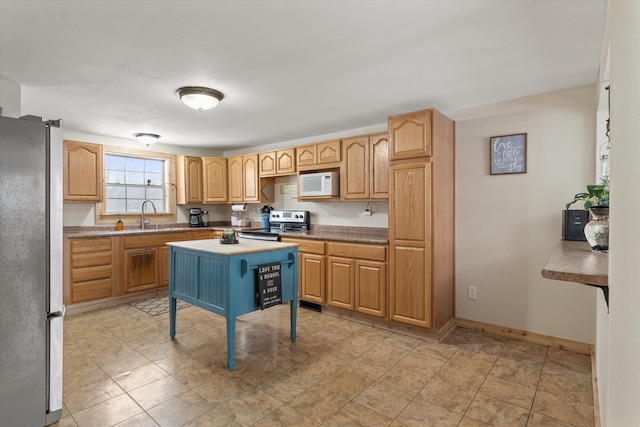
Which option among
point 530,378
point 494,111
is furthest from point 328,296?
point 494,111

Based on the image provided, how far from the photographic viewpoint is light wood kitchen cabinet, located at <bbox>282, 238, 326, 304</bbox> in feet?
12.9

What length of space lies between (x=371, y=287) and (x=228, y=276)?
1623mm

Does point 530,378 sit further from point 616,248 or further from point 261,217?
point 261,217

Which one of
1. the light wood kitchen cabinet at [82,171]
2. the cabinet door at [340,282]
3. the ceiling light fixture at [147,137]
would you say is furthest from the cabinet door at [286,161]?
the light wood kitchen cabinet at [82,171]

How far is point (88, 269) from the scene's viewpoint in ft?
13.6

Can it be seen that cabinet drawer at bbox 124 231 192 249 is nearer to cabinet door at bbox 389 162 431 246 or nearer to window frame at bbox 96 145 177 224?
window frame at bbox 96 145 177 224

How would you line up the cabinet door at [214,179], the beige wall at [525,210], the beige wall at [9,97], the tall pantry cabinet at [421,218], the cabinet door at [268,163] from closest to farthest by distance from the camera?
1. the beige wall at [9,97]
2. the beige wall at [525,210]
3. the tall pantry cabinet at [421,218]
4. the cabinet door at [268,163]
5. the cabinet door at [214,179]

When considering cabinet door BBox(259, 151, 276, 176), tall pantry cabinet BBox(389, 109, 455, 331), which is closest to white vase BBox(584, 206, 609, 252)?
tall pantry cabinet BBox(389, 109, 455, 331)

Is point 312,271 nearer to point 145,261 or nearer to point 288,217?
point 288,217

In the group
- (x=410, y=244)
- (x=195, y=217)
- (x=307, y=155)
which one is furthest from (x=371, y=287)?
(x=195, y=217)

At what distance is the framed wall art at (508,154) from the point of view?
3117 millimetres

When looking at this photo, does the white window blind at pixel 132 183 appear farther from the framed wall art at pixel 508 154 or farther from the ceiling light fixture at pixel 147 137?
the framed wall art at pixel 508 154

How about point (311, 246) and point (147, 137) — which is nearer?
point (311, 246)

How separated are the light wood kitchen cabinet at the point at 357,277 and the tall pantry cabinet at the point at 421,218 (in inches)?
5.3
